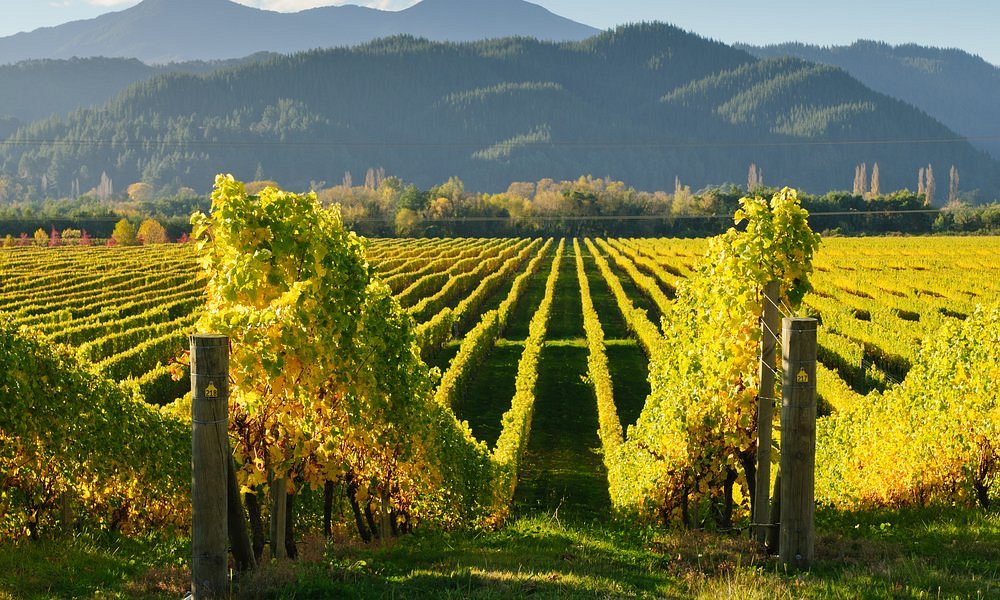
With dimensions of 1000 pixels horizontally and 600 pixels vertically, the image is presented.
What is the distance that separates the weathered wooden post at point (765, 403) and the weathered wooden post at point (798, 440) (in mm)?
413

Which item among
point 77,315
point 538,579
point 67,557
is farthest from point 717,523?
point 77,315

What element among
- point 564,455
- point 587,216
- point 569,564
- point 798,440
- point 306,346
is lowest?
point 564,455

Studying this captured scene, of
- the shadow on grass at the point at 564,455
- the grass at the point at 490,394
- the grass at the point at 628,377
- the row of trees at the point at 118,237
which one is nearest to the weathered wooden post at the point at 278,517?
the shadow on grass at the point at 564,455

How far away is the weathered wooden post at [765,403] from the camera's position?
750 centimetres

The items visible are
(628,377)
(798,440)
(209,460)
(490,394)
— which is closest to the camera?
(209,460)

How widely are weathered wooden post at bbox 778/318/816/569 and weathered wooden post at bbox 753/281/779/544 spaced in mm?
413

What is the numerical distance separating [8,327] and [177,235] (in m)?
127

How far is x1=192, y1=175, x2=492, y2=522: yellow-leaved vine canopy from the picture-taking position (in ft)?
23.7

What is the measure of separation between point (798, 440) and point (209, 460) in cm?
455

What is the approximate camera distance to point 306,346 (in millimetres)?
7488

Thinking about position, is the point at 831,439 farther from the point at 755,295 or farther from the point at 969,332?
the point at 755,295

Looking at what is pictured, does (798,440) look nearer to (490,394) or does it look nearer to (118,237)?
(490,394)

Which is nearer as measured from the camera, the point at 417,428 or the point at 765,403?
the point at 765,403

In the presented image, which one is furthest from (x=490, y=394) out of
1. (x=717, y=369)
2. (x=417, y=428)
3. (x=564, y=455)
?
(x=717, y=369)
